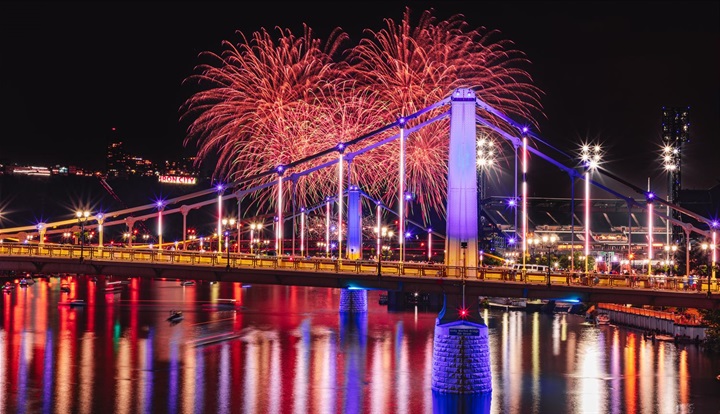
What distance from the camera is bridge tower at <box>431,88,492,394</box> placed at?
54.2m

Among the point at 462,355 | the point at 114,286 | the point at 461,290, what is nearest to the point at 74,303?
the point at 114,286

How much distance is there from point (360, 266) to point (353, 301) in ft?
170

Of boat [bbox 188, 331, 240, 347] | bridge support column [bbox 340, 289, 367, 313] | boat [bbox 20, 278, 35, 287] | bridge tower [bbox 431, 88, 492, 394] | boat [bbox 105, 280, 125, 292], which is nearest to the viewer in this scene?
bridge tower [bbox 431, 88, 492, 394]

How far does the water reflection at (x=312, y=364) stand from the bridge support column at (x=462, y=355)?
2.81ft

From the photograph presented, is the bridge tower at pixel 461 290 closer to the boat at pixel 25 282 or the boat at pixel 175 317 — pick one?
the boat at pixel 175 317

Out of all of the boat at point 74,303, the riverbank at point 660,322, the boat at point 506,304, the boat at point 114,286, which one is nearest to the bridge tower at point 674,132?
the riverbank at point 660,322

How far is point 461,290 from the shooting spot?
5581cm

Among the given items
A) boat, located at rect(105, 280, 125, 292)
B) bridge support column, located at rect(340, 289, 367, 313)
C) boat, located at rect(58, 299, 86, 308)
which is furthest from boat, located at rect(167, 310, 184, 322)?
boat, located at rect(105, 280, 125, 292)

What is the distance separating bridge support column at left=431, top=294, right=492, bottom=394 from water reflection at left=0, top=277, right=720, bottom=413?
0.86m

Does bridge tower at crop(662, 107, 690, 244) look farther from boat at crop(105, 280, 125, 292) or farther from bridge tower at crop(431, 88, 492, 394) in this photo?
boat at crop(105, 280, 125, 292)

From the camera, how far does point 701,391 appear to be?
6053cm

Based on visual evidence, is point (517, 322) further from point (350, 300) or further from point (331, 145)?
point (331, 145)

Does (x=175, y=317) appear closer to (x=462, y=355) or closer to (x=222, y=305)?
(x=222, y=305)

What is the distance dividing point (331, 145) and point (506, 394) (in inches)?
948
